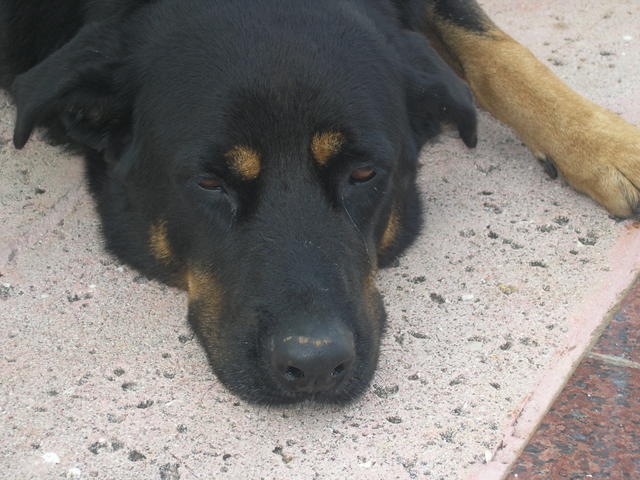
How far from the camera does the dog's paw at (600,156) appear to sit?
381cm

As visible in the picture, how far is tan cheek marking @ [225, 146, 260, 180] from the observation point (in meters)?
2.86

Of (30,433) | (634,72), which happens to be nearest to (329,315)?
(30,433)

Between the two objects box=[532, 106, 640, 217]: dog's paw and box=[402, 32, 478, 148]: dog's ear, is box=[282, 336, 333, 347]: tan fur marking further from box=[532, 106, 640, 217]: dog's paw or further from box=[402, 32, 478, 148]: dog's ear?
box=[532, 106, 640, 217]: dog's paw

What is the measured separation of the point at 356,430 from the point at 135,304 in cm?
101

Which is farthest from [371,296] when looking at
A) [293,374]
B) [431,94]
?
[431,94]

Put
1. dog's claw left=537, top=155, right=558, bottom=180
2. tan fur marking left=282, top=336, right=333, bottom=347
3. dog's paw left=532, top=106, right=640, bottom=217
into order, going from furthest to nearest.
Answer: dog's claw left=537, top=155, right=558, bottom=180
dog's paw left=532, top=106, right=640, bottom=217
tan fur marking left=282, top=336, right=333, bottom=347

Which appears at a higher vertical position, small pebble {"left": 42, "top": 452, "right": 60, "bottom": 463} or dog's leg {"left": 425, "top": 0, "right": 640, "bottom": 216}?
dog's leg {"left": 425, "top": 0, "right": 640, "bottom": 216}

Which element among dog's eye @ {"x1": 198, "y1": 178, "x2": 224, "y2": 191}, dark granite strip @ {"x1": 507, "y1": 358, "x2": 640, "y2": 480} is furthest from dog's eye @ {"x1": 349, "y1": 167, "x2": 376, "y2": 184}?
dark granite strip @ {"x1": 507, "y1": 358, "x2": 640, "y2": 480}

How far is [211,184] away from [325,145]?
1.23 ft

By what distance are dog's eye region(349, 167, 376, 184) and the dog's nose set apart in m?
0.54

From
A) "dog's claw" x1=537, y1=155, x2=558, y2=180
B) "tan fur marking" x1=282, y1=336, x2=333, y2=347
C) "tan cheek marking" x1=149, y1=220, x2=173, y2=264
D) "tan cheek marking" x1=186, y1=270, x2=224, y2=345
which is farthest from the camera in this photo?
"dog's claw" x1=537, y1=155, x2=558, y2=180

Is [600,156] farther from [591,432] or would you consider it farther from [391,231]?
[591,432]

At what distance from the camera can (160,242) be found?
3340 millimetres

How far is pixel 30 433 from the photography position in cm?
284
